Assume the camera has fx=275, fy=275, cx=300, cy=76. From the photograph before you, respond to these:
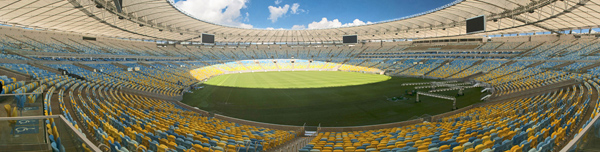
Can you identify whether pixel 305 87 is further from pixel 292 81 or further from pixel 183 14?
pixel 183 14

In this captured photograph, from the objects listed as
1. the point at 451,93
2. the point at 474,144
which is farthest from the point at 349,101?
the point at 474,144

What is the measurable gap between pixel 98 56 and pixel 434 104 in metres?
41.0

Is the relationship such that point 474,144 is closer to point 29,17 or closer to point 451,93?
point 451,93

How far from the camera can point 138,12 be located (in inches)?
1139

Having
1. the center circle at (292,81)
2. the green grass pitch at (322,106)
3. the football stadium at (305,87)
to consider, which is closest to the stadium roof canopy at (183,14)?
the football stadium at (305,87)

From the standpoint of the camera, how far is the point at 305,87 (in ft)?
96.1

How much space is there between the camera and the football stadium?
22.3 ft

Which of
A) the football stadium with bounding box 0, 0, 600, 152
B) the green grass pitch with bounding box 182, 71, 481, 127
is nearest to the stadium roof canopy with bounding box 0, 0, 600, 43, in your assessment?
the football stadium with bounding box 0, 0, 600, 152

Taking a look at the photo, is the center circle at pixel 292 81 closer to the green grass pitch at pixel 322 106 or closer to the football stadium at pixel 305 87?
the football stadium at pixel 305 87

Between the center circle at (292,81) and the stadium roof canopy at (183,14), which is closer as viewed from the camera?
the stadium roof canopy at (183,14)

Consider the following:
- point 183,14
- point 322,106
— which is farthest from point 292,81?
point 322,106

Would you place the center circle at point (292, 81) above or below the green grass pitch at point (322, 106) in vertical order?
above

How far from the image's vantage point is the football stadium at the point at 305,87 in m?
6.79

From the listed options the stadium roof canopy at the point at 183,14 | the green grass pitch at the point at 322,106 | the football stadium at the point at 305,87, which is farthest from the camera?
the stadium roof canopy at the point at 183,14
